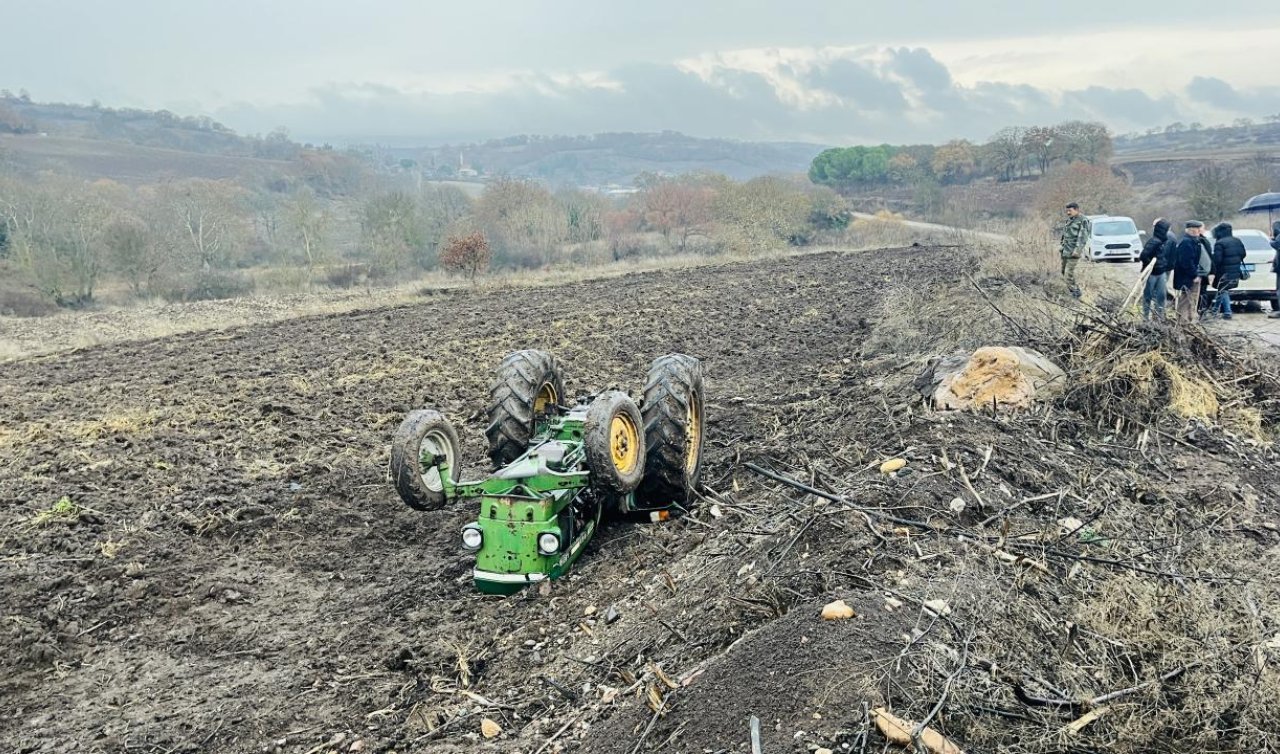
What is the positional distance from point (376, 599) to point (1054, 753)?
15.2 feet

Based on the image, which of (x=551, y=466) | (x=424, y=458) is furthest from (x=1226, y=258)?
(x=424, y=458)

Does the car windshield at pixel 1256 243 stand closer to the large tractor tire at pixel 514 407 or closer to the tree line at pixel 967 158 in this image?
the large tractor tire at pixel 514 407

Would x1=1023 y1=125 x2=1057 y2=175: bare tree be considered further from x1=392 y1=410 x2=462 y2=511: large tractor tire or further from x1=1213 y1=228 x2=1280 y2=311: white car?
x1=392 y1=410 x2=462 y2=511: large tractor tire

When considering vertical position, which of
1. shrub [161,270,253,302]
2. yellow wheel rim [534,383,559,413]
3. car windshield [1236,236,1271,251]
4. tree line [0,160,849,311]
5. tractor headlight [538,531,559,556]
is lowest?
shrub [161,270,253,302]

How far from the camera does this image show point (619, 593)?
231 inches

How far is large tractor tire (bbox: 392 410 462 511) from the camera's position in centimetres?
621

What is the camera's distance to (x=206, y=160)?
109500 mm

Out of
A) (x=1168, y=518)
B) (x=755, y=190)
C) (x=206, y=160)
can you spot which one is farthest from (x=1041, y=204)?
(x=206, y=160)

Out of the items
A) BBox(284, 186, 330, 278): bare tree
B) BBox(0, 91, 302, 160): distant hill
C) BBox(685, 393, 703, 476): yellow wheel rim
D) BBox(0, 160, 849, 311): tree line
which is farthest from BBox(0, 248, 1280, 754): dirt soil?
BBox(0, 91, 302, 160): distant hill

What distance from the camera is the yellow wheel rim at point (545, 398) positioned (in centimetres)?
819

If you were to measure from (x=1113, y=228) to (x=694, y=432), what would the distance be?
848 inches

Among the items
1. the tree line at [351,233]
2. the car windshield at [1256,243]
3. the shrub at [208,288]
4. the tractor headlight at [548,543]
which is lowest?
the shrub at [208,288]

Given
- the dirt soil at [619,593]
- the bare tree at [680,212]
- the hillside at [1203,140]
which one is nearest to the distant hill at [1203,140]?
the hillside at [1203,140]

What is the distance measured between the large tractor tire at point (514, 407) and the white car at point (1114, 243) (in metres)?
21.0
